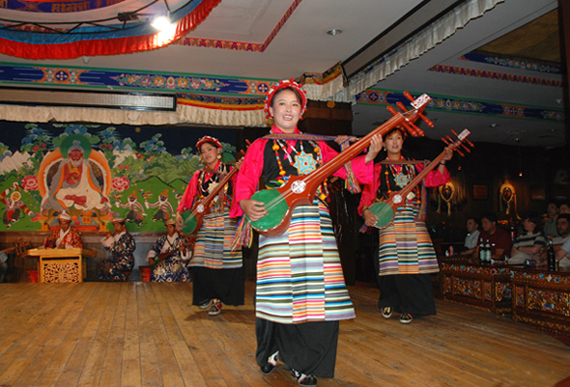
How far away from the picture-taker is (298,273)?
6.93ft

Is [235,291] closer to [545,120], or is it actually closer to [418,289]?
[418,289]

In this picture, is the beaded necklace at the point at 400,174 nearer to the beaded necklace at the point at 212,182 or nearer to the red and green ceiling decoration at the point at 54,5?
the beaded necklace at the point at 212,182

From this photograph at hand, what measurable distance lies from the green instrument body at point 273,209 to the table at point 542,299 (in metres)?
2.79

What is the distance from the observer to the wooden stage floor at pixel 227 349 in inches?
A: 86.0

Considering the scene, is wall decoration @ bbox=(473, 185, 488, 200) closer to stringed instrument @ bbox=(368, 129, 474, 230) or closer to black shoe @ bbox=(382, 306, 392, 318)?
stringed instrument @ bbox=(368, 129, 474, 230)

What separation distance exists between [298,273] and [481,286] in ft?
9.77

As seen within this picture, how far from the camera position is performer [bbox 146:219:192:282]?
6777 millimetres

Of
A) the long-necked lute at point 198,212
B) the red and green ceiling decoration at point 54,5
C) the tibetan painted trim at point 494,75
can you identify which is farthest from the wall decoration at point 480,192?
the red and green ceiling decoration at point 54,5

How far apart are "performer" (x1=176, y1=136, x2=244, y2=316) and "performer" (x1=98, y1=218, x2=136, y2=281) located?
370 centimetres

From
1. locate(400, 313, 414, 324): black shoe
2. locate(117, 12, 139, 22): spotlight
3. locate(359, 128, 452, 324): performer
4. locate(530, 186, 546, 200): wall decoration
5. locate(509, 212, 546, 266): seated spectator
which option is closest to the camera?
locate(400, 313, 414, 324): black shoe

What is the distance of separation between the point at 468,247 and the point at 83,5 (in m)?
5.88

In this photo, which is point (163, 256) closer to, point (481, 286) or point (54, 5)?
point (54, 5)

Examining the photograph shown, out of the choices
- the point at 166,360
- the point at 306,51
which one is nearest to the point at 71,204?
the point at 306,51

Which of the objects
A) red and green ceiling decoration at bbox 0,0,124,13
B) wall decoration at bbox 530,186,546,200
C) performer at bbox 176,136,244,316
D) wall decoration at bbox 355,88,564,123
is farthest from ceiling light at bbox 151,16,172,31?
wall decoration at bbox 530,186,546,200
